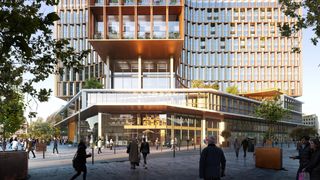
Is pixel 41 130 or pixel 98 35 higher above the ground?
pixel 98 35

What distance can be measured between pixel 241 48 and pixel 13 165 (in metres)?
110

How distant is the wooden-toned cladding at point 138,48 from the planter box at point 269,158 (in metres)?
39.4

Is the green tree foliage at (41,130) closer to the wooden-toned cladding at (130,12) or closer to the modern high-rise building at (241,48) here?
the modern high-rise building at (241,48)

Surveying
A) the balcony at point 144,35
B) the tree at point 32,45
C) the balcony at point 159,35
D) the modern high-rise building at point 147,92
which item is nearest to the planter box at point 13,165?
the tree at point 32,45

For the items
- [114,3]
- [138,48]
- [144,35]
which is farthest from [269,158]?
[114,3]

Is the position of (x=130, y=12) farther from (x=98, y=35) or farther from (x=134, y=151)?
(x=134, y=151)

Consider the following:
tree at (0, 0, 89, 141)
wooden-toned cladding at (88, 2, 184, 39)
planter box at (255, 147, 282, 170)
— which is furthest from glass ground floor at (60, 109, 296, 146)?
tree at (0, 0, 89, 141)

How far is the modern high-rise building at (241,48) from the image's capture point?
119812 mm

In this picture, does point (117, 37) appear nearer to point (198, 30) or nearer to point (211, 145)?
point (211, 145)

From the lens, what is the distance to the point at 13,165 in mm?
15828

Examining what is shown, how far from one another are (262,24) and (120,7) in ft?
219

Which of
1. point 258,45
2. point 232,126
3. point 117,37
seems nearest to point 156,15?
point 117,37

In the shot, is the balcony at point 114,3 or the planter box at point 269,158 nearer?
the planter box at point 269,158

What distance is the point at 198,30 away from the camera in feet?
393
